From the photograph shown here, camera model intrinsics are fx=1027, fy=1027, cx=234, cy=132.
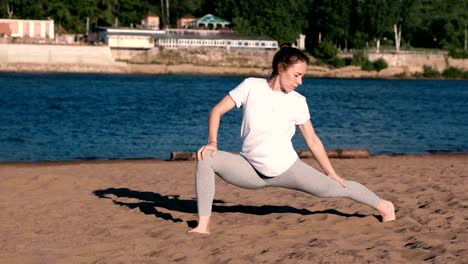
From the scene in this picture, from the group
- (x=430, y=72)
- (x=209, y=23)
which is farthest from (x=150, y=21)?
(x=430, y=72)

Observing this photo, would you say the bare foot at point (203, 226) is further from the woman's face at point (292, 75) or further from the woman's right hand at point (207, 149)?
the woman's face at point (292, 75)

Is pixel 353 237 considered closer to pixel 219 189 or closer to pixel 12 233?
pixel 12 233

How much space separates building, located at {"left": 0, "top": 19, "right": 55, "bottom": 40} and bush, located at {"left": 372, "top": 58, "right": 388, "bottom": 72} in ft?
123

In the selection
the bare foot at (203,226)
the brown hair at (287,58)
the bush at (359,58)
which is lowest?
the bush at (359,58)

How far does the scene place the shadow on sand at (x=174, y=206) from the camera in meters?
10.6

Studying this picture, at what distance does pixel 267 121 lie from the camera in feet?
28.8

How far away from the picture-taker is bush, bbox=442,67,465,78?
125125 millimetres

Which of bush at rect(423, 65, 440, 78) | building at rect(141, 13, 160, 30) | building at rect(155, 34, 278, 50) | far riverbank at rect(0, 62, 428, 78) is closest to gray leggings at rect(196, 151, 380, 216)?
far riverbank at rect(0, 62, 428, 78)

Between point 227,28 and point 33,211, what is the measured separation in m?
124

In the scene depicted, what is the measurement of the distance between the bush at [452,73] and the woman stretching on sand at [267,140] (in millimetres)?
119059

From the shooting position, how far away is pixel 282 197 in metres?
11.9

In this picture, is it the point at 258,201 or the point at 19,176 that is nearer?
the point at 258,201

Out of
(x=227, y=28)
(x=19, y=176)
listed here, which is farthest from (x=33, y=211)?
(x=227, y=28)

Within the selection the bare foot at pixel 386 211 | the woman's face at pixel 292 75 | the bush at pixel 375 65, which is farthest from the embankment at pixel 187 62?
the woman's face at pixel 292 75
